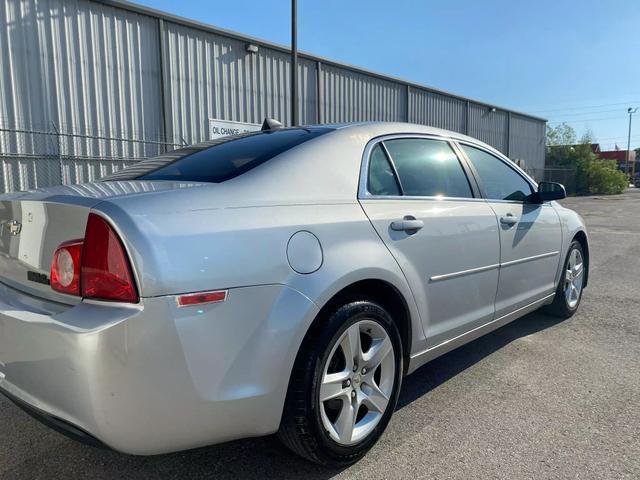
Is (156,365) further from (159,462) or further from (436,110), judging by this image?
(436,110)

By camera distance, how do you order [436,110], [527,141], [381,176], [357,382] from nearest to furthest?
1. [357,382]
2. [381,176]
3. [436,110]
4. [527,141]

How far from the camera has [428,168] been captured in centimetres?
303

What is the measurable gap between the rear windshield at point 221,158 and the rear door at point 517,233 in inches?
53.9

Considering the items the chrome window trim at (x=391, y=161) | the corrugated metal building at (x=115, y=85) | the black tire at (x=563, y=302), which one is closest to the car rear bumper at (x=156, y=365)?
the chrome window trim at (x=391, y=161)

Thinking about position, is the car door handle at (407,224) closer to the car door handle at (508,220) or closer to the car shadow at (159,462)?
the car door handle at (508,220)

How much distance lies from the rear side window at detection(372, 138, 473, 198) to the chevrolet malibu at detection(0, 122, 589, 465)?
0.06ft

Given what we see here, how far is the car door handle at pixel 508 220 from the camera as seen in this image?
3.36m

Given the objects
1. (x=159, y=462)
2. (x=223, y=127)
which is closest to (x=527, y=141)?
(x=223, y=127)

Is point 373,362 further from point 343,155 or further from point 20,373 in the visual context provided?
point 20,373

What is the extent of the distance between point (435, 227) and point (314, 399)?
3.94 ft

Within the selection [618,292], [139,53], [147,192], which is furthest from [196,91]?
[147,192]

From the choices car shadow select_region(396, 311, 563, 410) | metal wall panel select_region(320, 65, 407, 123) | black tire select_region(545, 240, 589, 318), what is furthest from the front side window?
metal wall panel select_region(320, 65, 407, 123)

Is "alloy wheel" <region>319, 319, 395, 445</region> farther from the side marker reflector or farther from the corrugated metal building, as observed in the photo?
the corrugated metal building

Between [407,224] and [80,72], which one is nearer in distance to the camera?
[407,224]
